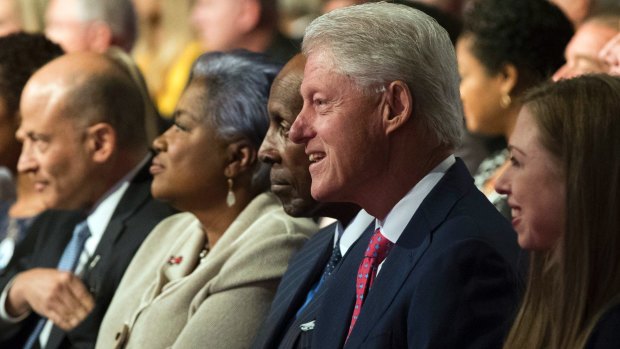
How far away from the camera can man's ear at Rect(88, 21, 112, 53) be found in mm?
6734

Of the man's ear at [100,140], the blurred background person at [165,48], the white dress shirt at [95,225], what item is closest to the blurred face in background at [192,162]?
the white dress shirt at [95,225]

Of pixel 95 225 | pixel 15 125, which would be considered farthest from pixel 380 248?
pixel 15 125

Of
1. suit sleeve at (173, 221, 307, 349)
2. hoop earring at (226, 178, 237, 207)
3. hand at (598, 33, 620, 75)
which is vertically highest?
hand at (598, 33, 620, 75)

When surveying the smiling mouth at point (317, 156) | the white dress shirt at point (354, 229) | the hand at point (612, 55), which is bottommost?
the white dress shirt at point (354, 229)

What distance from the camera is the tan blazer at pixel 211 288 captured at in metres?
3.70

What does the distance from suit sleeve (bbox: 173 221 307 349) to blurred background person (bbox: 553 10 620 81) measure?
1125mm

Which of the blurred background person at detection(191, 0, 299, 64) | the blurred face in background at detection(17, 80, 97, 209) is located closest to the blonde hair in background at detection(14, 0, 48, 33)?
the blurred background person at detection(191, 0, 299, 64)

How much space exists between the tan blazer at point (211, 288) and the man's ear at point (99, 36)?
104 inches

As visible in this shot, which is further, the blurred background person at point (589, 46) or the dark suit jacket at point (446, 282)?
the blurred background person at point (589, 46)

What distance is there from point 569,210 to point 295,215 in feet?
3.94

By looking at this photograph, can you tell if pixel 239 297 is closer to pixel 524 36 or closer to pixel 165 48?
pixel 524 36

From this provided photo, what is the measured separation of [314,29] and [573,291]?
93 cm

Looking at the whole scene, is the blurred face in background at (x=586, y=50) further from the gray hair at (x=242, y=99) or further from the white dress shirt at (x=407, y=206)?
the white dress shirt at (x=407, y=206)

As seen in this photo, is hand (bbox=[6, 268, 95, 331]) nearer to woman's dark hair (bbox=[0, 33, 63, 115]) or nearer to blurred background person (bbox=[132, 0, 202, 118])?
woman's dark hair (bbox=[0, 33, 63, 115])
